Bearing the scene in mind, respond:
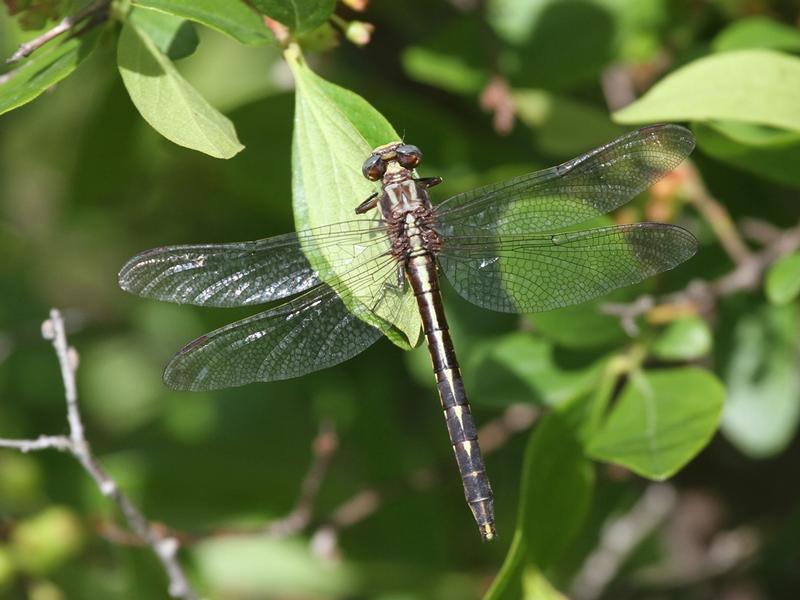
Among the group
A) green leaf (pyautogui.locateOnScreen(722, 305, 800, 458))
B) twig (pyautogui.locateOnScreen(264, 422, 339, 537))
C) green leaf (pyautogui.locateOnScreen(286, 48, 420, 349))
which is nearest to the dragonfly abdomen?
twig (pyautogui.locateOnScreen(264, 422, 339, 537))

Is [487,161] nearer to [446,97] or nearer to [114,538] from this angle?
[446,97]

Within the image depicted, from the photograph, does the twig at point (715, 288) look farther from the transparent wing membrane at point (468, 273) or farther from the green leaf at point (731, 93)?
the green leaf at point (731, 93)

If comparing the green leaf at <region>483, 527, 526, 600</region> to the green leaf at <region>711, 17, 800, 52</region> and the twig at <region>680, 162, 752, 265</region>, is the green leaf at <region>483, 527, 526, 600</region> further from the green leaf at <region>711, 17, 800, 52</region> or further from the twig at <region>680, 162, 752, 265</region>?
the green leaf at <region>711, 17, 800, 52</region>

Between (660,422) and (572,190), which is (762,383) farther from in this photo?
(572,190)

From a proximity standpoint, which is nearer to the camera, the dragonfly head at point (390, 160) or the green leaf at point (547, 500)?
the dragonfly head at point (390, 160)

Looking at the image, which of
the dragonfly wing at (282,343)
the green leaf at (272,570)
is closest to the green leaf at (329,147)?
the dragonfly wing at (282,343)

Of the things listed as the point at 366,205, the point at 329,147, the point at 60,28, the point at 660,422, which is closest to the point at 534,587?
the point at 660,422
